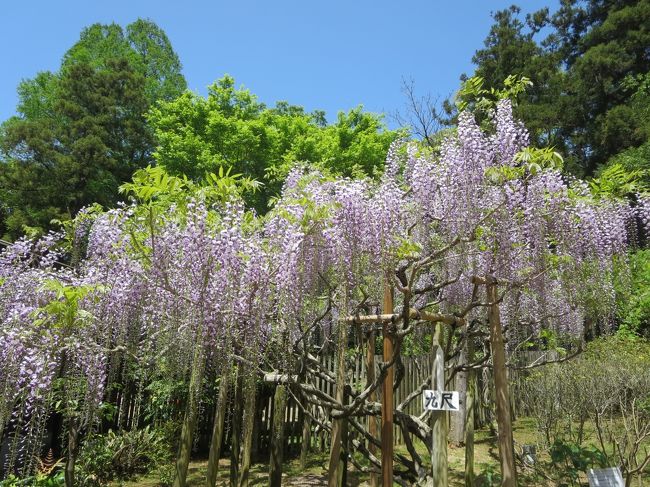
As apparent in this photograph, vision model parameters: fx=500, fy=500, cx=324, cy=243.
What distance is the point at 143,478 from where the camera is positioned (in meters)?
6.23

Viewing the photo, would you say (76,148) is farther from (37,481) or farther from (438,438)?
(438,438)

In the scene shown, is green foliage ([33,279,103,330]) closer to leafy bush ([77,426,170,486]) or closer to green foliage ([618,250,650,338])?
leafy bush ([77,426,170,486])

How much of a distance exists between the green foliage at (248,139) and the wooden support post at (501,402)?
32.3ft

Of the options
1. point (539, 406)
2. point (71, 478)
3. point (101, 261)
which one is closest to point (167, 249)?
point (101, 261)

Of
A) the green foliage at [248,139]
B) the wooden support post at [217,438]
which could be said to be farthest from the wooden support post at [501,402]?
the green foliage at [248,139]

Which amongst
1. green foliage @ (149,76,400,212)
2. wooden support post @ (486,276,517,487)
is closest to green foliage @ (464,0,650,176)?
green foliage @ (149,76,400,212)

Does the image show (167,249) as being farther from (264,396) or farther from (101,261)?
(264,396)

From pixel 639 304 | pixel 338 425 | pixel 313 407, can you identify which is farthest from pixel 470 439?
pixel 639 304

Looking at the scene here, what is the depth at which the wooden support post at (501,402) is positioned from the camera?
412 centimetres

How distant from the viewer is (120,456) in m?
6.21

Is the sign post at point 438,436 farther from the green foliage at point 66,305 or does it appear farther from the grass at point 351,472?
the green foliage at point 66,305

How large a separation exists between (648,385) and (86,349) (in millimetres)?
6651

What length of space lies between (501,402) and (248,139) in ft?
37.9

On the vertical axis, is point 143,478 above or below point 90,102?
below
